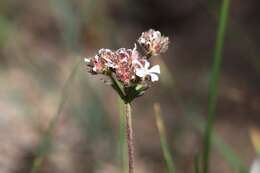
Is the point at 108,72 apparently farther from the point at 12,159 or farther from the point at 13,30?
the point at 13,30

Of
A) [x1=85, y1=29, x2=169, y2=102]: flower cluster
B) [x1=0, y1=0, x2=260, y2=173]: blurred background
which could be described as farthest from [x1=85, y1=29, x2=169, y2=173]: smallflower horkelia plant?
[x1=0, y1=0, x2=260, y2=173]: blurred background

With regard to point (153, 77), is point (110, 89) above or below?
above

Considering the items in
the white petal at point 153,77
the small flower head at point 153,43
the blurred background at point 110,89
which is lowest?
the white petal at point 153,77

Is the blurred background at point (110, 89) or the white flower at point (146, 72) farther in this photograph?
the blurred background at point (110, 89)

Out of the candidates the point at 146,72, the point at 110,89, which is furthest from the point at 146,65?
the point at 110,89

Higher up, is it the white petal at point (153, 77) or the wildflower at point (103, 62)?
the wildflower at point (103, 62)

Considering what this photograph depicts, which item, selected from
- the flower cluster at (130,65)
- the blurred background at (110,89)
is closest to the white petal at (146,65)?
the flower cluster at (130,65)

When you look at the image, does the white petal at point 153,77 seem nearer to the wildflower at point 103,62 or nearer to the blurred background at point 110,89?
the wildflower at point 103,62

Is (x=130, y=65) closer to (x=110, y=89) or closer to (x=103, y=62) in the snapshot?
(x=103, y=62)

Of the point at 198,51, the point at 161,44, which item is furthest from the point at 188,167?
the point at 161,44
